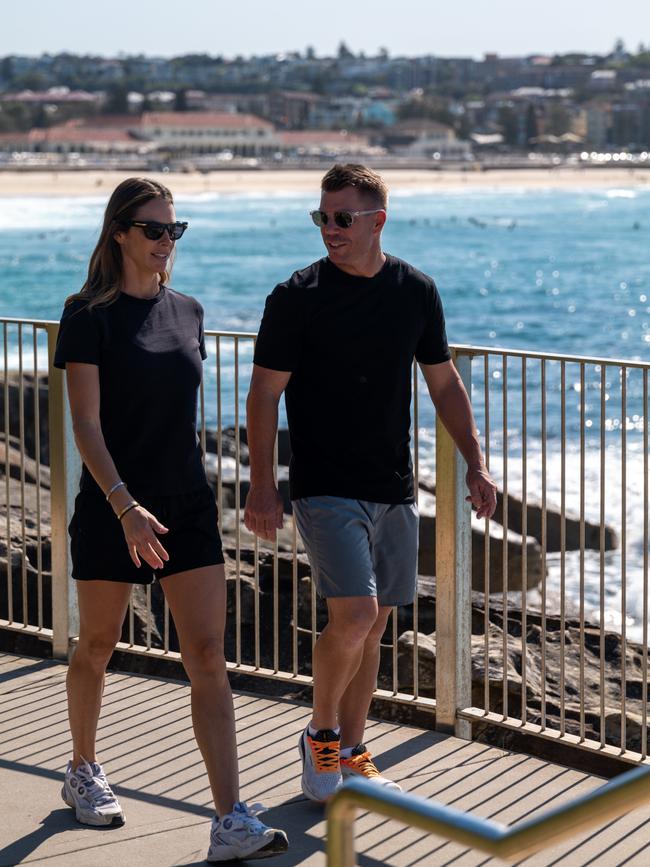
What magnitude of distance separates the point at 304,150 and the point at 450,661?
606 feet

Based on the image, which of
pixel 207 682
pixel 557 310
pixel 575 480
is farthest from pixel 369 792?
pixel 557 310

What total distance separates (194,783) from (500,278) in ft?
179

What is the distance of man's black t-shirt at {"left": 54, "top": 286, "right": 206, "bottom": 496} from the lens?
3.98 meters

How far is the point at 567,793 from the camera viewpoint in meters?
4.61

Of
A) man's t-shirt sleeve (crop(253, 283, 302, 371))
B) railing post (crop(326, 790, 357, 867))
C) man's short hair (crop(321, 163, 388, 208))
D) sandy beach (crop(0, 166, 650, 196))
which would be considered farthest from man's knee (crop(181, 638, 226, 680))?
sandy beach (crop(0, 166, 650, 196))

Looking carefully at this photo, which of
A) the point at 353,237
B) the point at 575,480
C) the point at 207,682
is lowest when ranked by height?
the point at 575,480

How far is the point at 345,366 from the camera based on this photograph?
164 inches

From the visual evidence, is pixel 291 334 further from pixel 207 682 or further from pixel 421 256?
pixel 421 256

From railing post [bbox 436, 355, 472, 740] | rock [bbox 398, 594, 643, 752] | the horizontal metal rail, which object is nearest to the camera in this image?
the horizontal metal rail

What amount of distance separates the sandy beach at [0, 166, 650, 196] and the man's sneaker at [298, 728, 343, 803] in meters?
108

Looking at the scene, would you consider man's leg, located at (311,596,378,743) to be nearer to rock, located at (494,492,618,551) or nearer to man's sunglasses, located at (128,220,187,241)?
man's sunglasses, located at (128,220,187,241)

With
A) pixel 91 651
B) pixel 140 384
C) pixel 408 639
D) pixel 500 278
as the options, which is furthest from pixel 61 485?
pixel 500 278

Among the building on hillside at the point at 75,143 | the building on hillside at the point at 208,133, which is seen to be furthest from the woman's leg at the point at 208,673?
the building on hillside at the point at 208,133

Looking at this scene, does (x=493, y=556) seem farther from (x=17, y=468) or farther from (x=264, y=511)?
(x=264, y=511)
